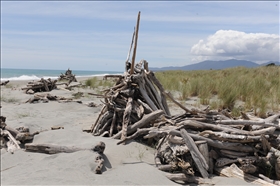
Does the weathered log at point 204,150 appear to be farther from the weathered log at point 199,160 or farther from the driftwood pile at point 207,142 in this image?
the weathered log at point 199,160

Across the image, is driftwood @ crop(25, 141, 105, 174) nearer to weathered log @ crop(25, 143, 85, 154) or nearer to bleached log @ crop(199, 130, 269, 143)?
weathered log @ crop(25, 143, 85, 154)

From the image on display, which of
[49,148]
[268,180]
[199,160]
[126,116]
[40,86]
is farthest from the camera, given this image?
[40,86]

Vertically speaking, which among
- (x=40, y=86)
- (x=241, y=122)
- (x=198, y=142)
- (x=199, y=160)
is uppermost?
(x=40, y=86)

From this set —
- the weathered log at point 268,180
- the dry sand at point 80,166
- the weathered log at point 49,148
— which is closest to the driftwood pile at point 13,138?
the dry sand at point 80,166

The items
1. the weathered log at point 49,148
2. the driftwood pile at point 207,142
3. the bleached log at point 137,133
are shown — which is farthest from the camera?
the bleached log at point 137,133

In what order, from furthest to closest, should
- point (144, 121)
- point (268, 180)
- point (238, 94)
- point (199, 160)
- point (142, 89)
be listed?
point (238, 94) → point (142, 89) → point (144, 121) → point (199, 160) → point (268, 180)

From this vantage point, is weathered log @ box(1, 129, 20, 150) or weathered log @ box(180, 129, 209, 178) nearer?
weathered log @ box(180, 129, 209, 178)

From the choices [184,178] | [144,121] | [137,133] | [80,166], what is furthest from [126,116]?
[184,178]

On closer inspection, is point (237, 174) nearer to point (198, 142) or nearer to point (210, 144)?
point (210, 144)

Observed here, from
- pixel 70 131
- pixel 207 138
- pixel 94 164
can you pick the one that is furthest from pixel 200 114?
pixel 70 131

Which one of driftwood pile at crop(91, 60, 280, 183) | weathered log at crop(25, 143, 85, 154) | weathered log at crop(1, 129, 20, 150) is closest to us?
driftwood pile at crop(91, 60, 280, 183)

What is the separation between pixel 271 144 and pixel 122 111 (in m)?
2.90

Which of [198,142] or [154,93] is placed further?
[154,93]

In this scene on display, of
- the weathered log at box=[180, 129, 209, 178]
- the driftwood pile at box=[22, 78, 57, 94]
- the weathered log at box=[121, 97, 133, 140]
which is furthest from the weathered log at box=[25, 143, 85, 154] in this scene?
the driftwood pile at box=[22, 78, 57, 94]
